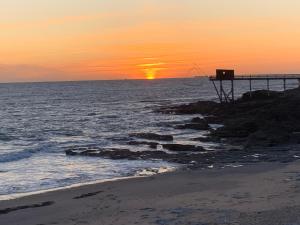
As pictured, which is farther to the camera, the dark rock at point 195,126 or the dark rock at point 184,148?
the dark rock at point 195,126

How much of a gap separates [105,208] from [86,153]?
1483 centimetres

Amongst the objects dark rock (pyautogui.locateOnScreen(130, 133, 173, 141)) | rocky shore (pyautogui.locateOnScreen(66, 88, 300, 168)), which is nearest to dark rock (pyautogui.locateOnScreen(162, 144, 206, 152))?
rocky shore (pyautogui.locateOnScreen(66, 88, 300, 168))

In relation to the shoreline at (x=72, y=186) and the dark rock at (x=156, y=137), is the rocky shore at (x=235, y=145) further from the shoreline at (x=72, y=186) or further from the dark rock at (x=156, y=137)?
the shoreline at (x=72, y=186)

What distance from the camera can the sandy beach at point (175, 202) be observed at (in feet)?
42.7

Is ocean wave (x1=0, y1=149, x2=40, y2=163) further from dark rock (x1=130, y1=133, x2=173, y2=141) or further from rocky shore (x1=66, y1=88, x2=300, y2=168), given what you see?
dark rock (x1=130, y1=133, x2=173, y2=141)

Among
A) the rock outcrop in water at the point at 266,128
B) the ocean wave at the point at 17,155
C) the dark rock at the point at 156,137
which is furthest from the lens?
the dark rock at the point at 156,137

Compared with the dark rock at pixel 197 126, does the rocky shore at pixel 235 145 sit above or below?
above

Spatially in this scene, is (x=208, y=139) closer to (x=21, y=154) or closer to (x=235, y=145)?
(x=235, y=145)

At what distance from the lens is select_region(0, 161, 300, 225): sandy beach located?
13000 mm

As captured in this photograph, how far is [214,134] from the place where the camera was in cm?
3662

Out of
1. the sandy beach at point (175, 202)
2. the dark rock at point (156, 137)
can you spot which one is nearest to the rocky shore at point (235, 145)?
the dark rock at point (156, 137)

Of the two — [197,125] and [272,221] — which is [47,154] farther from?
[272,221]

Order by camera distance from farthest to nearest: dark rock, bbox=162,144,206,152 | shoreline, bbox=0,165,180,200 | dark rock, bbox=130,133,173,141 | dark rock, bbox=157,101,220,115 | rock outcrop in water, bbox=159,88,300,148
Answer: dark rock, bbox=157,101,220,115 < dark rock, bbox=130,133,173,141 < rock outcrop in water, bbox=159,88,300,148 < dark rock, bbox=162,144,206,152 < shoreline, bbox=0,165,180,200

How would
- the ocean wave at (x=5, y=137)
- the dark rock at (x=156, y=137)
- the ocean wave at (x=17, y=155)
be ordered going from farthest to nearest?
1. the ocean wave at (x=5, y=137)
2. the dark rock at (x=156, y=137)
3. the ocean wave at (x=17, y=155)
